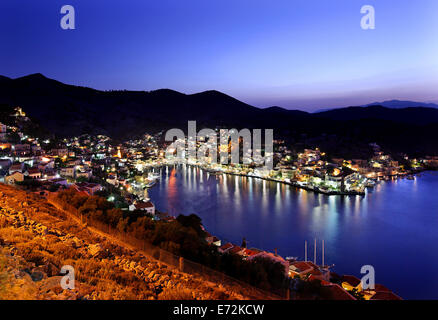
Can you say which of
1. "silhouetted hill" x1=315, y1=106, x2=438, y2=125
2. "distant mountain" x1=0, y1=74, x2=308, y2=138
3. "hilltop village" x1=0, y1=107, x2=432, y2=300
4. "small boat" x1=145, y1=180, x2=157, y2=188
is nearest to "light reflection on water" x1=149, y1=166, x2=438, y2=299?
"small boat" x1=145, y1=180, x2=157, y2=188

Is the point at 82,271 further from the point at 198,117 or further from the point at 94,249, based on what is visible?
the point at 198,117

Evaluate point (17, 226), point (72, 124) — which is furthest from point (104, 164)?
point (72, 124)

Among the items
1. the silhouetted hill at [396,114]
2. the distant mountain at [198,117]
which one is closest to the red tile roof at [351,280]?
the distant mountain at [198,117]

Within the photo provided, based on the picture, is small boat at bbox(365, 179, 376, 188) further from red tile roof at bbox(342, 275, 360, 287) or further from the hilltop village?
red tile roof at bbox(342, 275, 360, 287)

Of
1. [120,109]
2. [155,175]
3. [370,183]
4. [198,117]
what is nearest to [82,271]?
[155,175]

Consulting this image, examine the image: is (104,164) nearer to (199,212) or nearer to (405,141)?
(199,212)
